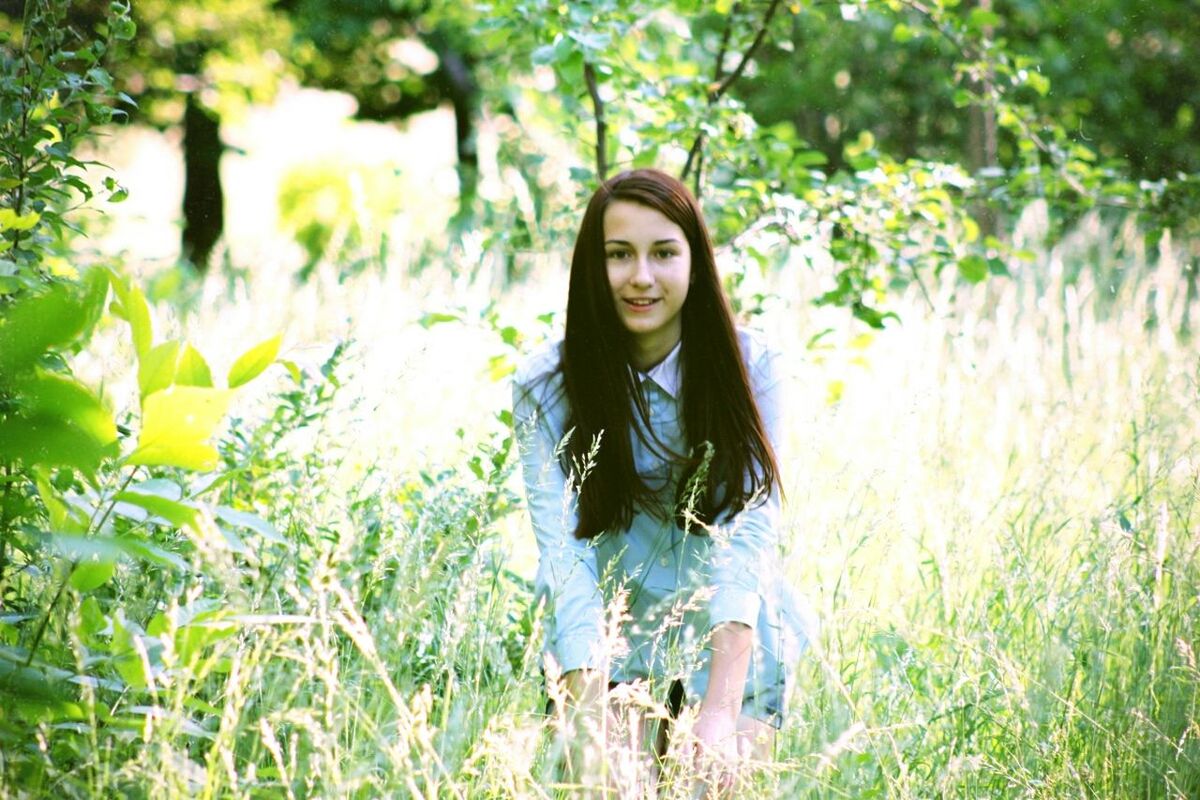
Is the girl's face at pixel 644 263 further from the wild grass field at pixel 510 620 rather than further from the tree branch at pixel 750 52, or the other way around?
the tree branch at pixel 750 52

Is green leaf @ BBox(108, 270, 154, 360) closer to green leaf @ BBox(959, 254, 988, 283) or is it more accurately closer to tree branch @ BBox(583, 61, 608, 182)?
tree branch @ BBox(583, 61, 608, 182)

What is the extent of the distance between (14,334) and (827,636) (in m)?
1.48

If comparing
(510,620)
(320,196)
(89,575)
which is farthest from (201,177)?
(89,575)

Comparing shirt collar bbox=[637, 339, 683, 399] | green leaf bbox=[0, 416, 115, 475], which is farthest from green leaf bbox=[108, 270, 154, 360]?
shirt collar bbox=[637, 339, 683, 399]

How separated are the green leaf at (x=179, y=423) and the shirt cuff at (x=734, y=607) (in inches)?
44.9

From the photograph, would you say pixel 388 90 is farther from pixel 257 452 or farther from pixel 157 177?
pixel 257 452

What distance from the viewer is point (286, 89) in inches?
535

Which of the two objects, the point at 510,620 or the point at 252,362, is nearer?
the point at 252,362

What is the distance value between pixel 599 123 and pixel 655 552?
53.7 inches

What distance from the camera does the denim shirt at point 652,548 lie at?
2.16m

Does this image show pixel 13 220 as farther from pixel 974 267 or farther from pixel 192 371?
pixel 974 267

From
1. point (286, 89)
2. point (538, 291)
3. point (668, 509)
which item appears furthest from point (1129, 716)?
point (286, 89)

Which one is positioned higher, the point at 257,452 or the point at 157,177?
the point at 157,177

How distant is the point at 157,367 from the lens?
1249 mm
